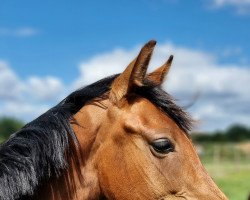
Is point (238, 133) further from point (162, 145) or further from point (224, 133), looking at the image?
point (162, 145)

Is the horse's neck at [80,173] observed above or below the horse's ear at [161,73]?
below

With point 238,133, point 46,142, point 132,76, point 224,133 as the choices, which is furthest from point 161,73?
point 238,133

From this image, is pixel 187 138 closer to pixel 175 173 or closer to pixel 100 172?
pixel 175 173

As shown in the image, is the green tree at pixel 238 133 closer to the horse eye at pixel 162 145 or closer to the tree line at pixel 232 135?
the tree line at pixel 232 135

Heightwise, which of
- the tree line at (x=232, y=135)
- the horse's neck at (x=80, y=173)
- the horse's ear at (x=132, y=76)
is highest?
the tree line at (x=232, y=135)

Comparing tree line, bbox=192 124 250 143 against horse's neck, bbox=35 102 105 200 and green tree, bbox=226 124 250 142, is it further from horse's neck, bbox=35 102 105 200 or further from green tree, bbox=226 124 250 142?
horse's neck, bbox=35 102 105 200

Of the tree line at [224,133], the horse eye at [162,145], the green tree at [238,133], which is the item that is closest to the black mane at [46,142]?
the horse eye at [162,145]

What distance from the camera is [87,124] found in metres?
3.94

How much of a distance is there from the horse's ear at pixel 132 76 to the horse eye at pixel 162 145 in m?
0.49

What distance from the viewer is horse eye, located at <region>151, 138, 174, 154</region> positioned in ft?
12.2

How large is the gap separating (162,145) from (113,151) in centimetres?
39

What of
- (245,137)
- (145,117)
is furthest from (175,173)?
(245,137)

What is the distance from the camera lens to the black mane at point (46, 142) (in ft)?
11.6

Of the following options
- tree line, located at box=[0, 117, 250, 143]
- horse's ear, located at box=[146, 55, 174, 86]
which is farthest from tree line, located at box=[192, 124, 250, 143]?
horse's ear, located at box=[146, 55, 174, 86]
